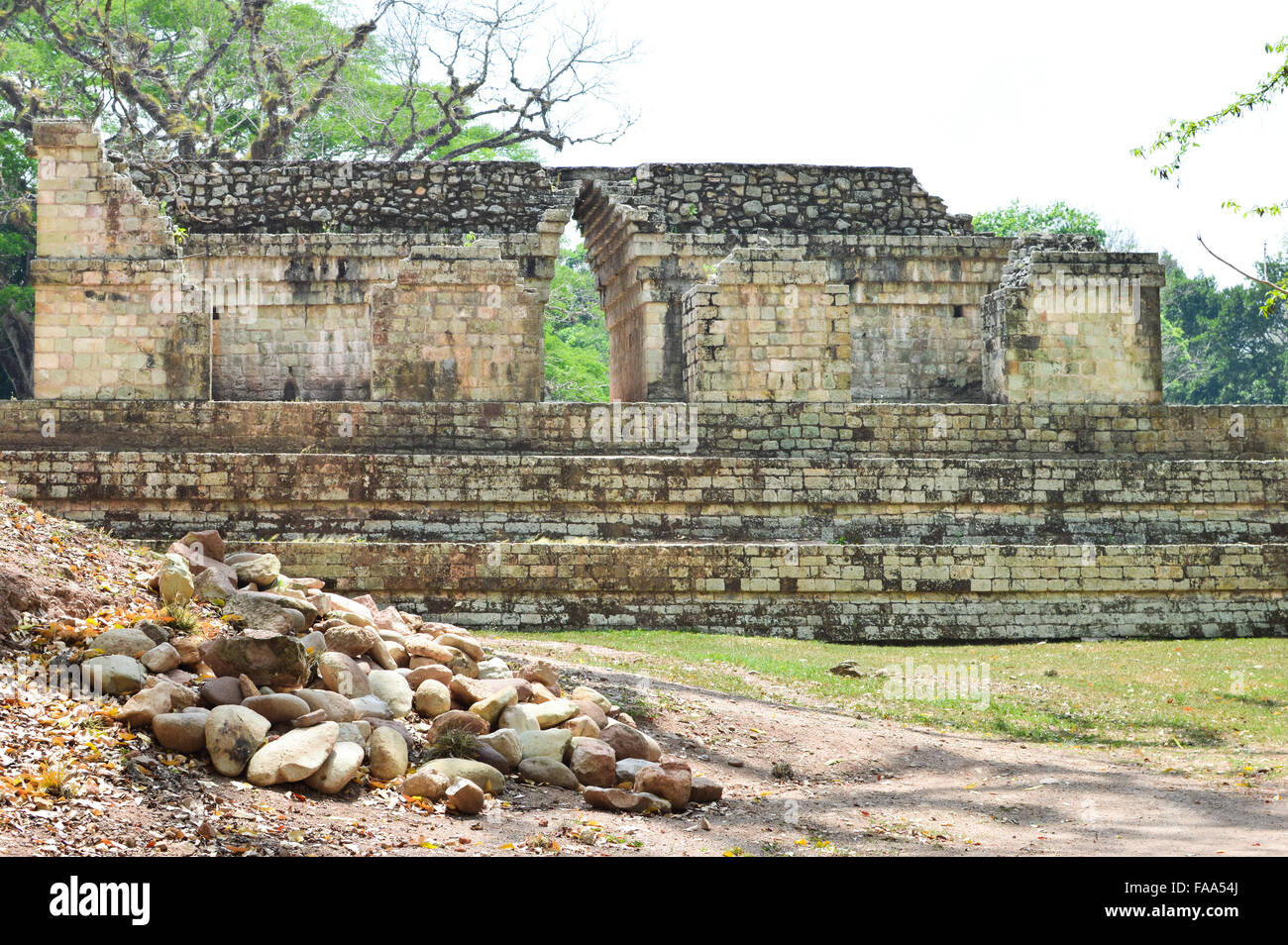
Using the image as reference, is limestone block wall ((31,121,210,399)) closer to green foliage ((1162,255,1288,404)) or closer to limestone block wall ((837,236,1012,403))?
limestone block wall ((837,236,1012,403))

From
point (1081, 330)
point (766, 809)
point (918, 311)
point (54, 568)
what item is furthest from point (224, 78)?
point (766, 809)

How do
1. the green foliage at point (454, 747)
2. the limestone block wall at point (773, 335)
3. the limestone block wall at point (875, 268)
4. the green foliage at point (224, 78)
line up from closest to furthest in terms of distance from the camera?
the green foliage at point (454, 747) < the limestone block wall at point (773, 335) < the limestone block wall at point (875, 268) < the green foliage at point (224, 78)

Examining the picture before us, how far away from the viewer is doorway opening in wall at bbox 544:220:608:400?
28492 millimetres

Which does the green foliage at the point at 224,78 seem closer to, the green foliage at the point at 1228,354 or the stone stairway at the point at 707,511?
the stone stairway at the point at 707,511

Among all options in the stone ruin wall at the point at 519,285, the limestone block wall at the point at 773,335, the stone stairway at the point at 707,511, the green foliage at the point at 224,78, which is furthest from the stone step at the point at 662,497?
the green foliage at the point at 224,78

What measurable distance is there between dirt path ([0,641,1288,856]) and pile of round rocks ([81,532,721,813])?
0.14 metres

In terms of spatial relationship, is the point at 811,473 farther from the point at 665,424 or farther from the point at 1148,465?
the point at 1148,465

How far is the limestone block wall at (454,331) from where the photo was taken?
15117 millimetres

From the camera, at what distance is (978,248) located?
18.5 metres

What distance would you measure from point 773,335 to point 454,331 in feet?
12.7

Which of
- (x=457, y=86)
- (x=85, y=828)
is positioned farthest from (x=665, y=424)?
(x=457, y=86)

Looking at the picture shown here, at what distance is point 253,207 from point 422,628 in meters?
11.0

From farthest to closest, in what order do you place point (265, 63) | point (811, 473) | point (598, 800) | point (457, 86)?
point (457, 86), point (265, 63), point (811, 473), point (598, 800)

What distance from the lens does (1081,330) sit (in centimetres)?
1633
